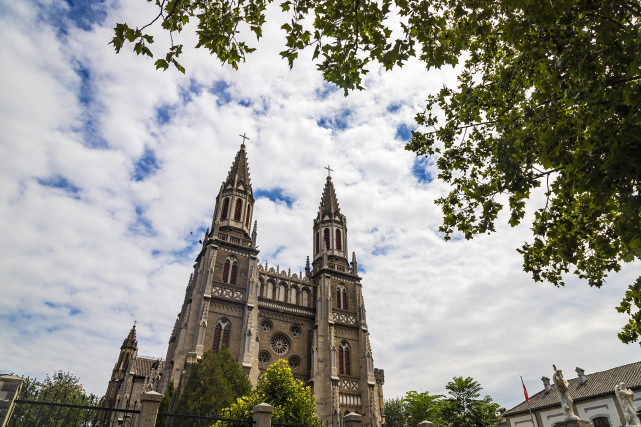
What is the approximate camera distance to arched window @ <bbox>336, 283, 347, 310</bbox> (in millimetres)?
34972

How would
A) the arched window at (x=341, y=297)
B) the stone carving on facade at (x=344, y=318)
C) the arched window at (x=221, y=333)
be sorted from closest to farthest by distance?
1. the arched window at (x=221, y=333)
2. the stone carving on facade at (x=344, y=318)
3. the arched window at (x=341, y=297)

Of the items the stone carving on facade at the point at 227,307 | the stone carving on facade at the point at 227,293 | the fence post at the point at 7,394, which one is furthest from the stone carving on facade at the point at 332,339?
the fence post at the point at 7,394

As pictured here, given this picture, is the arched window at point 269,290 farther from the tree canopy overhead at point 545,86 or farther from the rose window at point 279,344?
the tree canopy overhead at point 545,86

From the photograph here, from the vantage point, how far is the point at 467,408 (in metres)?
32.4

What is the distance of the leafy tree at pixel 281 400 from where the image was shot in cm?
2012

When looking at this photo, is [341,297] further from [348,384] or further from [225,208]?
[225,208]

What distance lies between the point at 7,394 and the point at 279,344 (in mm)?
25292

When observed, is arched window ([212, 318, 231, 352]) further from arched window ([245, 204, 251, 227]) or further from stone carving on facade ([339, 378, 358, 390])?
stone carving on facade ([339, 378, 358, 390])

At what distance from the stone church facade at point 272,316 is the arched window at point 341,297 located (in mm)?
94

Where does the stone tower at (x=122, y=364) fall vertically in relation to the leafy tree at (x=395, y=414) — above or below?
above

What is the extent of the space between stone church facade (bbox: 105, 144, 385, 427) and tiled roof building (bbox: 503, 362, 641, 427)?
525 inches

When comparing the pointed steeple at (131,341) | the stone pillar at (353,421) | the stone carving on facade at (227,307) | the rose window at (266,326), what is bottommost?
the stone pillar at (353,421)

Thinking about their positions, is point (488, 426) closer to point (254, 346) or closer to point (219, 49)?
point (254, 346)

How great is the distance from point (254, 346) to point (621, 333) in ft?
80.5
